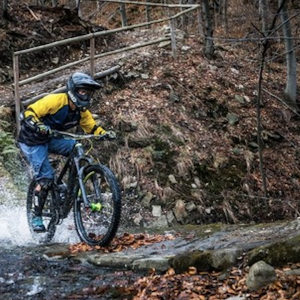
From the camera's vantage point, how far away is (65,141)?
5926 mm

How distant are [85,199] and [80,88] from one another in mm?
1221

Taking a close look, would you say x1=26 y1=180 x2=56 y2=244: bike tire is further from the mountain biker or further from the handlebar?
the handlebar

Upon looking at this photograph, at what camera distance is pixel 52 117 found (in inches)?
223

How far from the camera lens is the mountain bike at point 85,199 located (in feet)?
17.0

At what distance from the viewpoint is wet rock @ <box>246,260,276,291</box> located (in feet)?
11.7

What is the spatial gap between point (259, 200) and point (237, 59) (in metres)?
6.32

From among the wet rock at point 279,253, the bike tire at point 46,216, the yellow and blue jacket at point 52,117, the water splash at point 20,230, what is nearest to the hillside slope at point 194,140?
the water splash at point 20,230

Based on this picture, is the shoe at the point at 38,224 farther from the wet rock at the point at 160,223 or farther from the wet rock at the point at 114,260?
the wet rock at the point at 160,223

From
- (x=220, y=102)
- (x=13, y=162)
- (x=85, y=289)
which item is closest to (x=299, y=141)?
(x=220, y=102)

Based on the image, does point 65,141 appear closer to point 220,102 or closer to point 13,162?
point 13,162

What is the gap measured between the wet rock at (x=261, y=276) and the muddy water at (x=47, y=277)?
1.07 metres

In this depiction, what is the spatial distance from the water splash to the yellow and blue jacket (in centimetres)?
136

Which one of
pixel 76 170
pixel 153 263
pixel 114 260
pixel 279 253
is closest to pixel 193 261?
pixel 153 263

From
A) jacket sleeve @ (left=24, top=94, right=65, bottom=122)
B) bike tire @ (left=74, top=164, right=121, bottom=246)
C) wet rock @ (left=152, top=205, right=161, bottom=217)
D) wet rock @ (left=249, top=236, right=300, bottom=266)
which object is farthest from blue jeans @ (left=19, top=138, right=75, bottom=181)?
wet rock @ (left=152, top=205, right=161, bottom=217)
